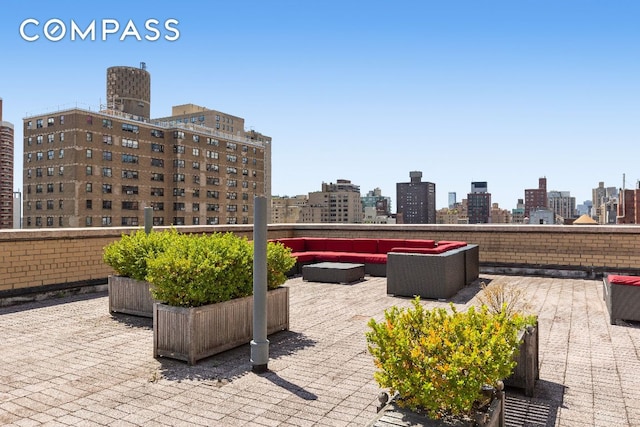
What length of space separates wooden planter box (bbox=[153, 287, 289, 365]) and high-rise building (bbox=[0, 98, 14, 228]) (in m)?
135

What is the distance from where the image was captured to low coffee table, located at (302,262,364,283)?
14391 mm

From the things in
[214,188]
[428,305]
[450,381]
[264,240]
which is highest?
[214,188]

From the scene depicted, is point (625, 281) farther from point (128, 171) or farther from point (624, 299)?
point (128, 171)

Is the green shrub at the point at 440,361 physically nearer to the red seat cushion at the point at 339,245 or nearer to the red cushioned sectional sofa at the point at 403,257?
the red cushioned sectional sofa at the point at 403,257

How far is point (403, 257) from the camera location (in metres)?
12.3

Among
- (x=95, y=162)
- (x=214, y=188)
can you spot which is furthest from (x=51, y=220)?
(x=214, y=188)

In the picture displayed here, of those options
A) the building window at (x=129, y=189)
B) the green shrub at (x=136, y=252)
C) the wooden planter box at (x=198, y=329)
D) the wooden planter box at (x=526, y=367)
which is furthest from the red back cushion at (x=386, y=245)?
the building window at (x=129, y=189)

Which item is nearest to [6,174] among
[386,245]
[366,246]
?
[366,246]

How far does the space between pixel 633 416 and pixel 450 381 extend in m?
3.00

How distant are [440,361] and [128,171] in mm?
85356

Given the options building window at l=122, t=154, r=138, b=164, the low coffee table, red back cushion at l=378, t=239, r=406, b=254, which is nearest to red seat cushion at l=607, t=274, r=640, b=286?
the low coffee table

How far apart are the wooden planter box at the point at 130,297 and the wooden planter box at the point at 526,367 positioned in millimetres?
6642

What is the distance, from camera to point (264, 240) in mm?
6461

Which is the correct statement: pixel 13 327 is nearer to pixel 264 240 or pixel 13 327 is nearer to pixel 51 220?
pixel 264 240
